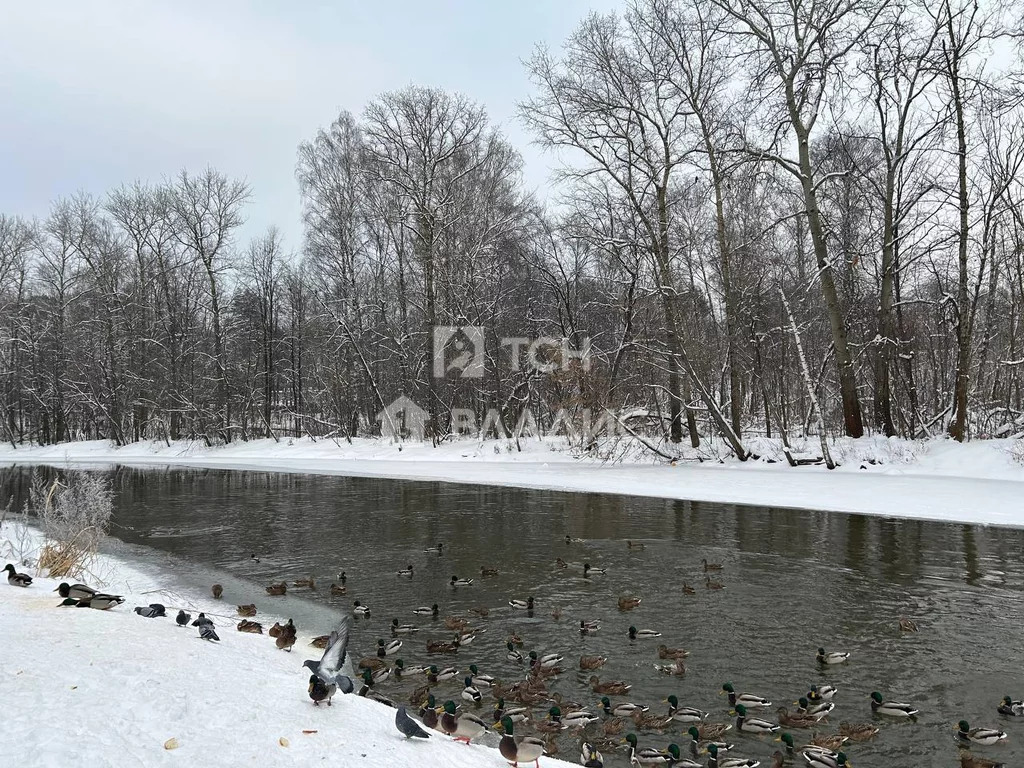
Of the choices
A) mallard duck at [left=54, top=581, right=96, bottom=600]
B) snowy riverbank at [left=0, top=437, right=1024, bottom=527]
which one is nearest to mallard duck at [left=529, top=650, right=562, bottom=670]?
mallard duck at [left=54, top=581, right=96, bottom=600]

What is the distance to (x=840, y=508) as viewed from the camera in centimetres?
1692

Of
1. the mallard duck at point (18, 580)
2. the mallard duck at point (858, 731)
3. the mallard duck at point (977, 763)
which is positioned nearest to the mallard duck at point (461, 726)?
the mallard duck at point (858, 731)

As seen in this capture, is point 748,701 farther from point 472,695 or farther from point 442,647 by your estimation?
point 442,647

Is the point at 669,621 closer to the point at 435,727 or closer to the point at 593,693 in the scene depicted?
the point at 593,693

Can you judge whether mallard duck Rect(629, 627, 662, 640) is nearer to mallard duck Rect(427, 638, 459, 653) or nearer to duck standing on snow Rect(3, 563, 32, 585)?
mallard duck Rect(427, 638, 459, 653)

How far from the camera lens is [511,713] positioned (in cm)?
639

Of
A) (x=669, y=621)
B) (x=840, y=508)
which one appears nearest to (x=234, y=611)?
(x=669, y=621)

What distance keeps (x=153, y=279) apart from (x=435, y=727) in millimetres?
54004

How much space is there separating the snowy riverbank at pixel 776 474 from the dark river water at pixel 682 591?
125 cm

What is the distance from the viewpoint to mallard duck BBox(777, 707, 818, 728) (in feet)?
20.2

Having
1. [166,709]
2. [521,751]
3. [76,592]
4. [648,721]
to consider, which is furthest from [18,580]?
[648,721]

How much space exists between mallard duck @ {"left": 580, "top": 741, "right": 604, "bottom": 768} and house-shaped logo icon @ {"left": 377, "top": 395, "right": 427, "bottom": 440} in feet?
105

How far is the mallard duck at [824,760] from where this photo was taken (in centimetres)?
542

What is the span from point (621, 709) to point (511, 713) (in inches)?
42.5
